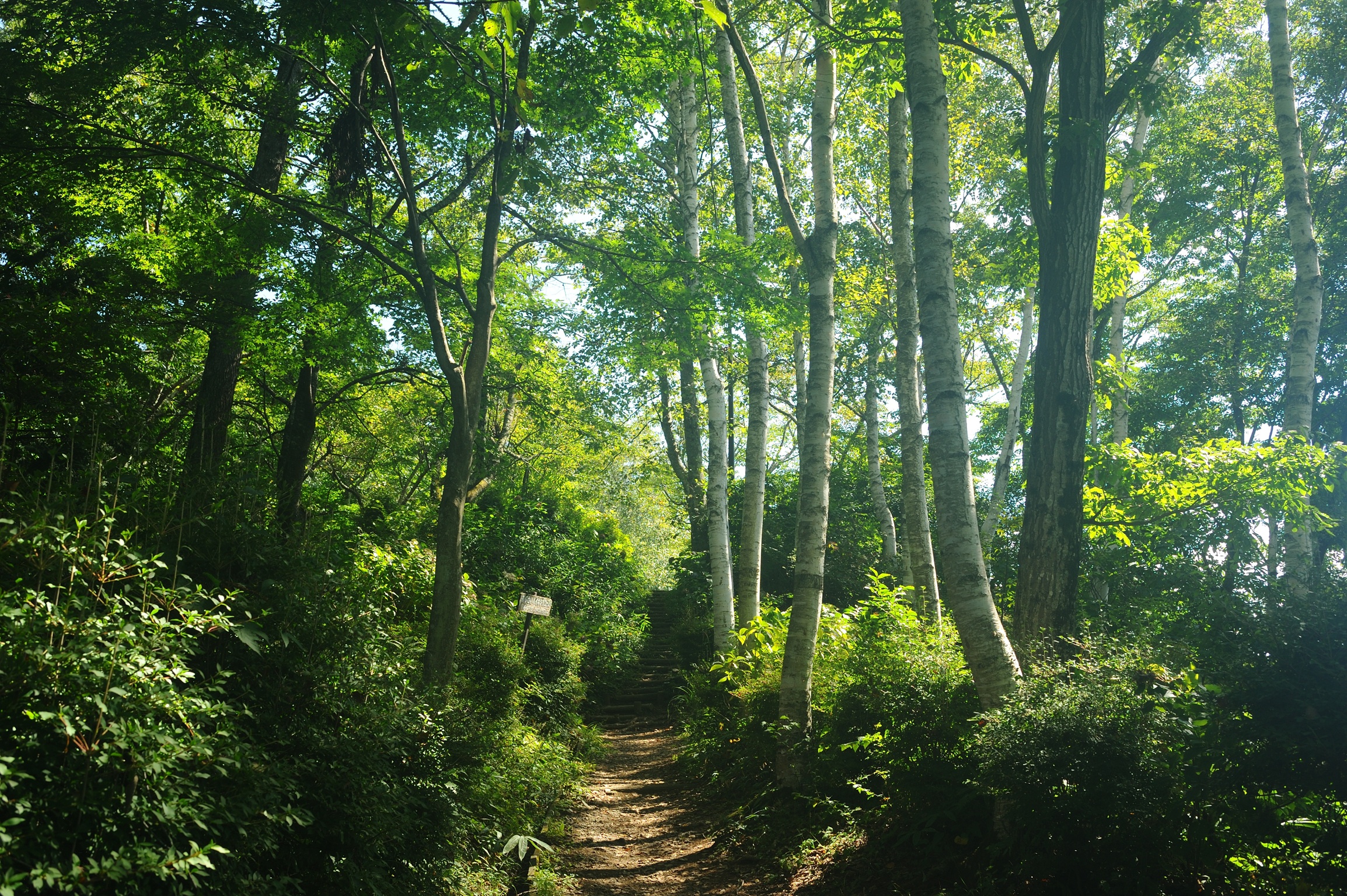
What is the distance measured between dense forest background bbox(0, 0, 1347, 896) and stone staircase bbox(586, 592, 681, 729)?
2.10ft

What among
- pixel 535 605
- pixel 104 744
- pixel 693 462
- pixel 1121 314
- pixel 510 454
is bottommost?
pixel 104 744

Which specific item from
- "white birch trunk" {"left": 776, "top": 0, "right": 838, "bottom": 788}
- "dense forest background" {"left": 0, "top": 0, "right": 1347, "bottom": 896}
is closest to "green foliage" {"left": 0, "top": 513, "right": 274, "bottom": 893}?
"dense forest background" {"left": 0, "top": 0, "right": 1347, "bottom": 896}

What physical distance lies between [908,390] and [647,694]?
840 cm

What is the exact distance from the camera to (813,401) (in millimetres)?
7516

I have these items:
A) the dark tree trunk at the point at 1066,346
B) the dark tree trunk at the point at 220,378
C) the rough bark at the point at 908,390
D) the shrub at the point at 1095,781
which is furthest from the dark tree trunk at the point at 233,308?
the rough bark at the point at 908,390

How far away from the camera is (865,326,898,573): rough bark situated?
14755 millimetres

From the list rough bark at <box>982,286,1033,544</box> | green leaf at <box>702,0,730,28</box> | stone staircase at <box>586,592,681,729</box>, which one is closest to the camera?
green leaf at <box>702,0,730,28</box>

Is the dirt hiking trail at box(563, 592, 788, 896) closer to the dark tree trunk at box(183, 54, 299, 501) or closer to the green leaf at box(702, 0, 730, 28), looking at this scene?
the dark tree trunk at box(183, 54, 299, 501)

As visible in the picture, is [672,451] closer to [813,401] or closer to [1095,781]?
[813,401]

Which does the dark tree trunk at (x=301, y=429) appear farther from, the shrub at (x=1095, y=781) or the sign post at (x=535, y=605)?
the shrub at (x=1095, y=781)

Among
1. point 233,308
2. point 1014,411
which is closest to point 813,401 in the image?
point 233,308

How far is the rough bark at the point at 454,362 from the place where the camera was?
6375 millimetres

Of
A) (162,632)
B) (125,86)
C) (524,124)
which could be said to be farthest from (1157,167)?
(162,632)

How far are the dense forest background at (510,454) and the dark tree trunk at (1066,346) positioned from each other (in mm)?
35
